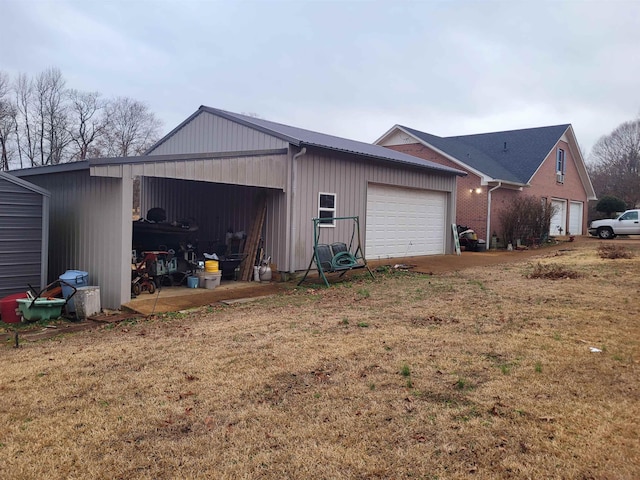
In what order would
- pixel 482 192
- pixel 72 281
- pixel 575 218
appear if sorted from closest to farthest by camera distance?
1. pixel 72 281
2. pixel 482 192
3. pixel 575 218

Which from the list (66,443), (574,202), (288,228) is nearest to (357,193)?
(288,228)

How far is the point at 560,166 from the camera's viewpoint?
85.4 feet

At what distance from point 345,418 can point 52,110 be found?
40.7 metres

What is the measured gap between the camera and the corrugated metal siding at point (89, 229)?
26.1 feet

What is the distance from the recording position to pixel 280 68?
90.8 ft

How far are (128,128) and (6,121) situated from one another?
424 inches

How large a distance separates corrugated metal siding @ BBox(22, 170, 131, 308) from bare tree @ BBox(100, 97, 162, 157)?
33.2 m

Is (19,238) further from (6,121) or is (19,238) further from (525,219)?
(6,121)

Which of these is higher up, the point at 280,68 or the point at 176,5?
the point at 280,68

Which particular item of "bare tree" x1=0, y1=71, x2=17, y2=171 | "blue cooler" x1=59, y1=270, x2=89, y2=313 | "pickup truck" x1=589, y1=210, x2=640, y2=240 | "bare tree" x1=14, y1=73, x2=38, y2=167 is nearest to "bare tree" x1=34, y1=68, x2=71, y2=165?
"bare tree" x1=14, y1=73, x2=38, y2=167

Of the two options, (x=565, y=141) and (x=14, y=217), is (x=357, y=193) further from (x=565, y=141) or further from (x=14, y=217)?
(x=565, y=141)

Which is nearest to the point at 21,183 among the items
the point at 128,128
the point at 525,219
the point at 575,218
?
the point at 525,219

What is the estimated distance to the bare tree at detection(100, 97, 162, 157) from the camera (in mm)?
40312

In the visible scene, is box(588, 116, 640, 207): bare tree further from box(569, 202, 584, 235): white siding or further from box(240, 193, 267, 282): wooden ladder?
box(240, 193, 267, 282): wooden ladder
